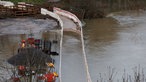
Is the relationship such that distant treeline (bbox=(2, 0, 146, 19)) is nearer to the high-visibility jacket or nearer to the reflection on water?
the reflection on water

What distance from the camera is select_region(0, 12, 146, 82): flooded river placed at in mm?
20094

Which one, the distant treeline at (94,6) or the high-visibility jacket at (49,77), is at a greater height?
the high-visibility jacket at (49,77)

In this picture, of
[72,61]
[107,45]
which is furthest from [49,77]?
[107,45]

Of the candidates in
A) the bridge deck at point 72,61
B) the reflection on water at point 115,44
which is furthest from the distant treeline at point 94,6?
the bridge deck at point 72,61

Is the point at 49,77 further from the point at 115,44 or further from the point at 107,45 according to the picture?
the point at 115,44

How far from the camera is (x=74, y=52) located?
75.2ft

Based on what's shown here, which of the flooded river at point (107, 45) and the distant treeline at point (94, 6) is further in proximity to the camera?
the distant treeline at point (94, 6)

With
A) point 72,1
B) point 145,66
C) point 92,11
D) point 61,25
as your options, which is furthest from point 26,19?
point 145,66

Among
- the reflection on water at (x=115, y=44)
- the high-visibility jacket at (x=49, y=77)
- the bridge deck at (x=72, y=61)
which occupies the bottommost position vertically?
the reflection on water at (x=115, y=44)

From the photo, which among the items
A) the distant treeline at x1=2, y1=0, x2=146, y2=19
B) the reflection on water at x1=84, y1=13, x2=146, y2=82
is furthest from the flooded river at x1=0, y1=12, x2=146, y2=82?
the distant treeline at x1=2, y1=0, x2=146, y2=19

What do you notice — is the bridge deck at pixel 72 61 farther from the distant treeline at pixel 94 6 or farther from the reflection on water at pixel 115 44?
the distant treeline at pixel 94 6

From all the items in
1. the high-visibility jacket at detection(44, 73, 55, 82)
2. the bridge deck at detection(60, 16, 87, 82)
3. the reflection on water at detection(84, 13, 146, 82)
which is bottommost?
the reflection on water at detection(84, 13, 146, 82)

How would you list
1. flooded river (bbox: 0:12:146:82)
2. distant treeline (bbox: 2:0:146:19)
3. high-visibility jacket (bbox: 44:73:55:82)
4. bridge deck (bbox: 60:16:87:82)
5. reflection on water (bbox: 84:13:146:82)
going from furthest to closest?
distant treeline (bbox: 2:0:146:19), reflection on water (bbox: 84:13:146:82), flooded river (bbox: 0:12:146:82), bridge deck (bbox: 60:16:87:82), high-visibility jacket (bbox: 44:73:55:82)

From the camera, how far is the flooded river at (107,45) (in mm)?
20094
